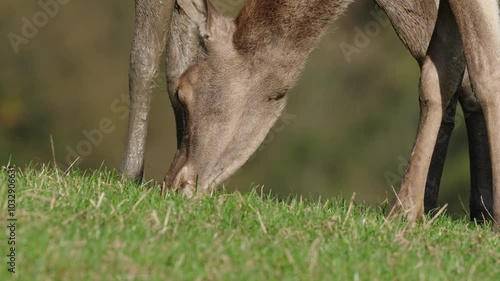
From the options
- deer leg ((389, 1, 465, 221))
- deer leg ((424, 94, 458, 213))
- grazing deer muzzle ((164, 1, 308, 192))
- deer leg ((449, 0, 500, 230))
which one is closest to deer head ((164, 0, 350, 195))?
grazing deer muzzle ((164, 1, 308, 192))

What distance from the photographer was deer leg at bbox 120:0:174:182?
8078 mm

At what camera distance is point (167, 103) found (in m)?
18.5

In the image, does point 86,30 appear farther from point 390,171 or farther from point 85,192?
point 85,192

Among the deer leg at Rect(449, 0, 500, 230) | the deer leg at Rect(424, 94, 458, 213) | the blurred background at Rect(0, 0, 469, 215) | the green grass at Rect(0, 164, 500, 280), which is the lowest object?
the blurred background at Rect(0, 0, 469, 215)

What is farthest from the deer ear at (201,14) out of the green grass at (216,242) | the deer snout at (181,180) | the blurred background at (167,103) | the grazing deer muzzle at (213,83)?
the blurred background at (167,103)

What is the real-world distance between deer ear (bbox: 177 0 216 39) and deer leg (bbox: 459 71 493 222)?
1.78m

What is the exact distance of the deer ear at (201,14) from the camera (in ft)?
24.5

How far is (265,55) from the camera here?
7.48m

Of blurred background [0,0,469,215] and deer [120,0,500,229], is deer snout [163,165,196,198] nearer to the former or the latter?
deer [120,0,500,229]

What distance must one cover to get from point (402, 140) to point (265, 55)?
1176cm

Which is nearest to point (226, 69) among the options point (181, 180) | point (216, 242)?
point (181, 180)

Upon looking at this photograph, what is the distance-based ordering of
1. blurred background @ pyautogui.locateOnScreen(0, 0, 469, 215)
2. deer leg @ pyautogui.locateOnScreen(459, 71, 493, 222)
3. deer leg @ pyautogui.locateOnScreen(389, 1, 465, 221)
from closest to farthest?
1. deer leg @ pyautogui.locateOnScreen(389, 1, 465, 221)
2. deer leg @ pyautogui.locateOnScreen(459, 71, 493, 222)
3. blurred background @ pyautogui.locateOnScreen(0, 0, 469, 215)

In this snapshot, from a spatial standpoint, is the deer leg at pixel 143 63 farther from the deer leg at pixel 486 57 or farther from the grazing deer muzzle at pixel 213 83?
the deer leg at pixel 486 57

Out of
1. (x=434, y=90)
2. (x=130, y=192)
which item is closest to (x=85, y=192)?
(x=130, y=192)
